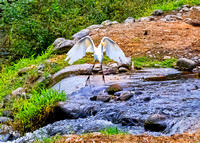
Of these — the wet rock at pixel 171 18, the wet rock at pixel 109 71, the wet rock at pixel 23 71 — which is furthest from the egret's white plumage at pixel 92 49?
the wet rock at pixel 171 18

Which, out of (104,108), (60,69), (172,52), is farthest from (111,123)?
(172,52)

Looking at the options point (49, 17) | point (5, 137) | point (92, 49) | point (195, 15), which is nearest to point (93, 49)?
point (92, 49)

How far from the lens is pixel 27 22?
9672mm

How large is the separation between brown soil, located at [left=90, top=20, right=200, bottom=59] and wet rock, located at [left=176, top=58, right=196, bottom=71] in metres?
0.71

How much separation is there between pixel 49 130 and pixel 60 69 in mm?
2750

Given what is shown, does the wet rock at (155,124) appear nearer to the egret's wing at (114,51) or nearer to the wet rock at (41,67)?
the egret's wing at (114,51)

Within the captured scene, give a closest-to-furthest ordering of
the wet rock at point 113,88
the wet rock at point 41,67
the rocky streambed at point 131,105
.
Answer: the rocky streambed at point 131,105 < the wet rock at point 113,88 < the wet rock at point 41,67

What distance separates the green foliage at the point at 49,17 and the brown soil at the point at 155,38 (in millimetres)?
1230

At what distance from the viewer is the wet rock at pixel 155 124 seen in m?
4.39

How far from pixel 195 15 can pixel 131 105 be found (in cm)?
669

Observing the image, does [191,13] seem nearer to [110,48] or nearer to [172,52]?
[172,52]

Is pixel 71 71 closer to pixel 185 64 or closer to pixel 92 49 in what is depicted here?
pixel 92 49

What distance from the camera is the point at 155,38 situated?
28.9 feet

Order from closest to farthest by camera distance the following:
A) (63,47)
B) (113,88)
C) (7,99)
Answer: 1. (113,88)
2. (7,99)
3. (63,47)
